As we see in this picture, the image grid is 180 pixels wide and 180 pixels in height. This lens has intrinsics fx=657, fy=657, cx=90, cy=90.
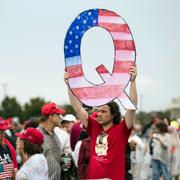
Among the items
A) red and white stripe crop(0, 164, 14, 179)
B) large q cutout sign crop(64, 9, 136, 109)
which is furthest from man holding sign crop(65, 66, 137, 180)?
red and white stripe crop(0, 164, 14, 179)

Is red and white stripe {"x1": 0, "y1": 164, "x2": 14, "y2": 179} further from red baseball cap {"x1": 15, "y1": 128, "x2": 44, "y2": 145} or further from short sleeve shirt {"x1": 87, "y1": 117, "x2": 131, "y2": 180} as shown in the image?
short sleeve shirt {"x1": 87, "y1": 117, "x2": 131, "y2": 180}

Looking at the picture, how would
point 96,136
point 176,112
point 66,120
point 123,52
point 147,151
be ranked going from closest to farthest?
point 123,52, point 96,136, point 66,120, point 147,151, point 176,112

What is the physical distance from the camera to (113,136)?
6.58 metres

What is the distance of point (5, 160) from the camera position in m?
7.01

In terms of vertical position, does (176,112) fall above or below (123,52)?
below

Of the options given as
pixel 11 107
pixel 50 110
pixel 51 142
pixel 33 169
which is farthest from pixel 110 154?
pixel 11 107

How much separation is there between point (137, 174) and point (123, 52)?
12049mm

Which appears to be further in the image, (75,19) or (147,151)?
(147,151)

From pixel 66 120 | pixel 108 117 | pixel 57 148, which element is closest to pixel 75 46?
pixel 108 117

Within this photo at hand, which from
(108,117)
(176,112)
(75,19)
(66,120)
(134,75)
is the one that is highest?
(75,19)

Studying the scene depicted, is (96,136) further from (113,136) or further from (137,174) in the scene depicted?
(137,174)

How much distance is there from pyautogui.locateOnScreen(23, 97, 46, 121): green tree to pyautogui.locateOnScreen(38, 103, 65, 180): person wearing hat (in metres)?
81.1

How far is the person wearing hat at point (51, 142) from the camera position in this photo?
7924 millimetres

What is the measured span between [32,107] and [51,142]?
287ft
